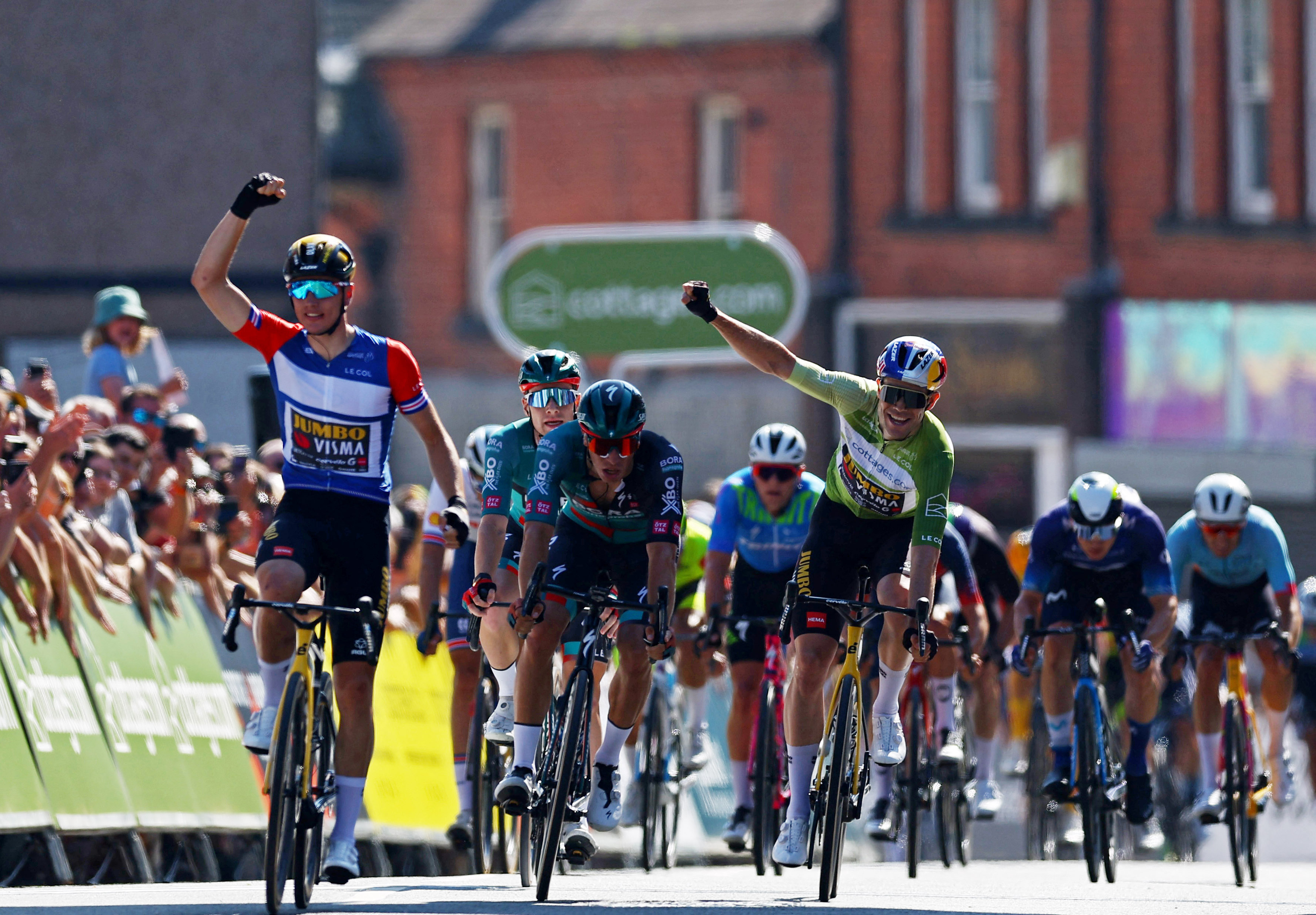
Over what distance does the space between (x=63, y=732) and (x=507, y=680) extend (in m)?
2.26

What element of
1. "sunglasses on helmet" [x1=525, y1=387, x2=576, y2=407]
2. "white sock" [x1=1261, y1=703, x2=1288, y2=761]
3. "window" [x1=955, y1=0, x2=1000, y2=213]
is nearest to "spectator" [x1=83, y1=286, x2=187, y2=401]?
"sunglasses on helmet" [x1=525, y1=387, x2=576, y2=407]

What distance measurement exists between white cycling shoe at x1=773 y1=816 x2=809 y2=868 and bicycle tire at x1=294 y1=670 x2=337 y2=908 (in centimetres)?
204

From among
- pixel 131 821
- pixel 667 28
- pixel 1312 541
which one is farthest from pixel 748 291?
pixel 667 28

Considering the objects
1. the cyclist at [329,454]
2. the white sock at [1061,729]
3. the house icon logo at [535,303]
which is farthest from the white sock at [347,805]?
the house icon logo at [535,303]

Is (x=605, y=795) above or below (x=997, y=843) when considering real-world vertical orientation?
above

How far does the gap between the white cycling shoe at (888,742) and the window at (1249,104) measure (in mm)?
22245

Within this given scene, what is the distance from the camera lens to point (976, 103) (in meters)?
32.8

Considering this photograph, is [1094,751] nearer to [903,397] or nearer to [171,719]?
[903,397]

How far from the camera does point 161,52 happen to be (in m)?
19.8

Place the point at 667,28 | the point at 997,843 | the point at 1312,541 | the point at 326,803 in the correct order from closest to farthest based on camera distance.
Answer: the point at 326,803 → the point at 997,843 → the point at 1312,541 → the point at 667,28

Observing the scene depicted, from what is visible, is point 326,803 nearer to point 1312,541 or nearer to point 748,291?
point 748,291

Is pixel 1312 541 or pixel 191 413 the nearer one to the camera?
pixel 191 413

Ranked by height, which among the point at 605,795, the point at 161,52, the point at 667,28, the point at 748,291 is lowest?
the point at 605,795

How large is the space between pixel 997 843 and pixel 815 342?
12546 mm
